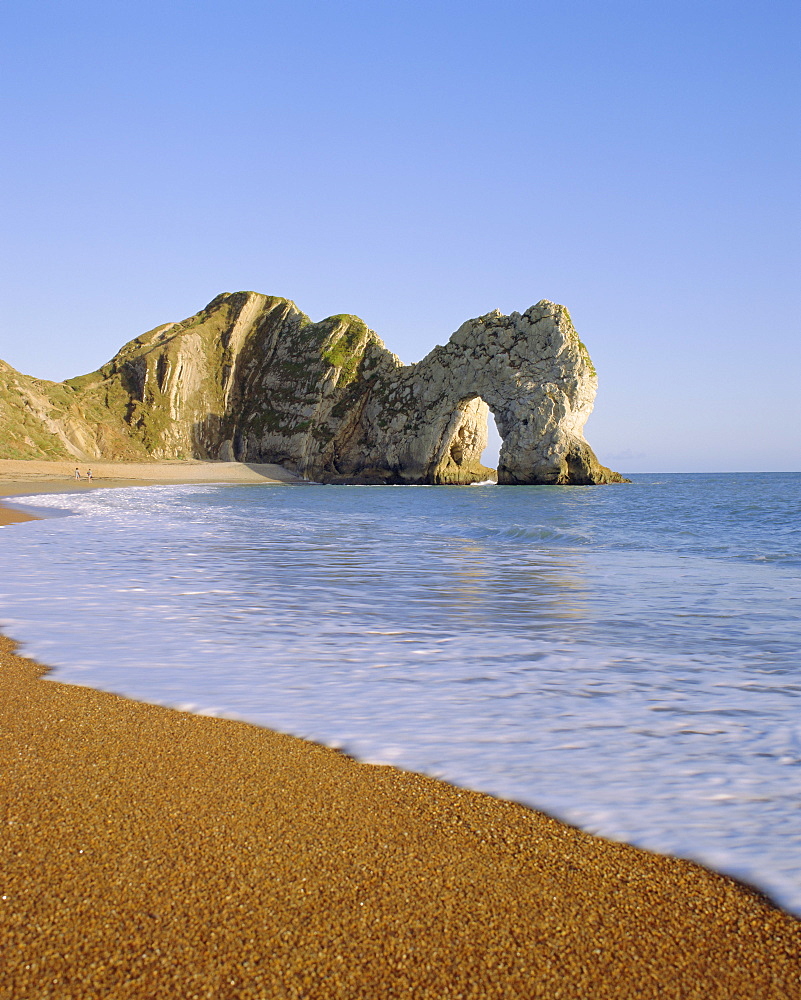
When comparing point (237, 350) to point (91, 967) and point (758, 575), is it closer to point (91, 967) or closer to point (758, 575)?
point (758, 575)

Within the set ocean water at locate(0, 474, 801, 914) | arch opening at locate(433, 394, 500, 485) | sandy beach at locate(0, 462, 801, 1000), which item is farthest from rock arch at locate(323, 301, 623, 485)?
sandy beach at locate(0, 462, 801, 1000)

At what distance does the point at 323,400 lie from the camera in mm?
79312

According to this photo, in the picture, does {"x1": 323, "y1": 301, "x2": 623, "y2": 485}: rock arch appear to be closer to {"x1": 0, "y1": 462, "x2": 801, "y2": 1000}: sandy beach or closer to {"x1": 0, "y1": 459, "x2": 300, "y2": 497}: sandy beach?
{"x1": 0, "y1": 459, "x2": 300, "y2": 497}: sandy beach

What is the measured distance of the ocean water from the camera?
111 inches

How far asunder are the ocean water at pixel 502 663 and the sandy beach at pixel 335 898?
0.31 m

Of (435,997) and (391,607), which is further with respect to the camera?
(391,607)

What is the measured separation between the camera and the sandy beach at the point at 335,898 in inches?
65.6

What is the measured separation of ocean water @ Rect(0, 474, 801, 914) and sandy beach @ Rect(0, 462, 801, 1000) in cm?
31

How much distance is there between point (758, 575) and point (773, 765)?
25.6ft

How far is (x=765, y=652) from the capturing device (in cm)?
541

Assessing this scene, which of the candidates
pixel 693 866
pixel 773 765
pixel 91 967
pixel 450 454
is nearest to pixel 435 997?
pixel 91 967

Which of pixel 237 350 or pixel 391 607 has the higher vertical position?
pixel 237 350

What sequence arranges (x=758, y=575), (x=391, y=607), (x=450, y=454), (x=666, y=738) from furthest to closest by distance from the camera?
(x=450, y=454)
(x=758, y=575)
(x=391, y=607)
(x=666, y=738)

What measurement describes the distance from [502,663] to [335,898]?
3.16 m
